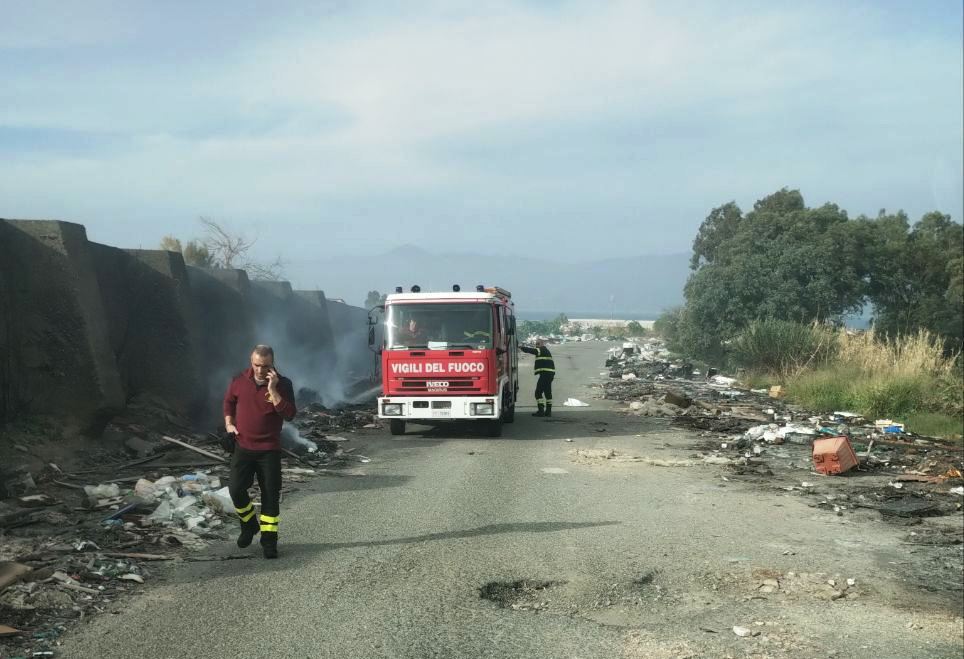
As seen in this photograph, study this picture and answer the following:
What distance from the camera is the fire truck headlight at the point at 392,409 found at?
16.3 meters

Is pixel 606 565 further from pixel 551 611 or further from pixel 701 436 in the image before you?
pixel 701 436

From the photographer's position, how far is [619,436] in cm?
1730

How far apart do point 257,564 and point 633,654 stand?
11.1 ft

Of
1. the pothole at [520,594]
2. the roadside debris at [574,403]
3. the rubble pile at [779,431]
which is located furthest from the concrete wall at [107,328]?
the rubble pile at [779,431]

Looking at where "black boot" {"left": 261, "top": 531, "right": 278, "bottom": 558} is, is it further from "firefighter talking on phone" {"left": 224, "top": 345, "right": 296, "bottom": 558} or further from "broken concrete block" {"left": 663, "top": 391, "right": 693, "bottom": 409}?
"broken concrete block" {"left": 663, "top": 391, "right": 693, "bottom": 409}

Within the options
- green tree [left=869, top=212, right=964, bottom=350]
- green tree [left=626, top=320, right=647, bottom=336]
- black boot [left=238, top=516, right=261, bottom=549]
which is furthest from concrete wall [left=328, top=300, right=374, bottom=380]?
green tree [left=626, top=320, right=647, bottom=336]

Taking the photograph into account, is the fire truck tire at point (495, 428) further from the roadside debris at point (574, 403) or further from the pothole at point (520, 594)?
the pothole at point (520, 594)

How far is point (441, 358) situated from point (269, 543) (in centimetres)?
879

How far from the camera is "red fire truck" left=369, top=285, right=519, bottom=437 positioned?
16109mm

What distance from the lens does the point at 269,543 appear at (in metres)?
7.50

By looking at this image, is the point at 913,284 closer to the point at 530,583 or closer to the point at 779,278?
the point at 779,278

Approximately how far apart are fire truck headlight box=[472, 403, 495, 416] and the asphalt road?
14.2ft

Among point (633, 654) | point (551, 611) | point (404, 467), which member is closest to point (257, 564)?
point (551, 611)

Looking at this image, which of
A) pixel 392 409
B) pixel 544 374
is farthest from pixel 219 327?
pixel 544 374
